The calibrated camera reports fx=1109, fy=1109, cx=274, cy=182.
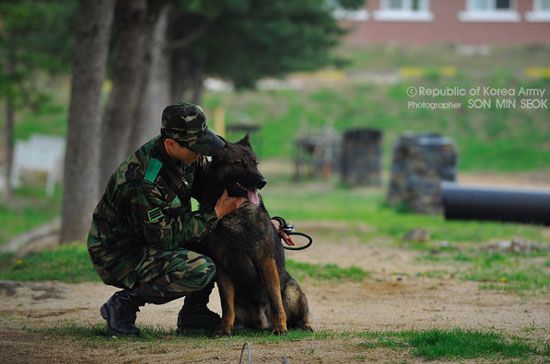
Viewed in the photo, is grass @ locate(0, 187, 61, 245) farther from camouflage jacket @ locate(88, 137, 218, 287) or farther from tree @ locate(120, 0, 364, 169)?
camouflage jacket @ locate(88, 137, 218, 287)

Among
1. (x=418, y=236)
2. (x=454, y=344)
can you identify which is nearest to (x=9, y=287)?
(x=454, y=344)

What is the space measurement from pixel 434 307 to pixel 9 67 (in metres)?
21.8

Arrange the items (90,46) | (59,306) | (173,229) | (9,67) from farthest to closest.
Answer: (9,67) → (90,46) → (59,306) → (173,229)

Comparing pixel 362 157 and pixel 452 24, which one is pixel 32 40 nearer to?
pixel 362 157

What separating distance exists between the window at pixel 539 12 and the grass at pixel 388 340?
47.7m

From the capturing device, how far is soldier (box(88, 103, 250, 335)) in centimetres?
812

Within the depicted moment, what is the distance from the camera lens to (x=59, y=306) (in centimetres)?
1083

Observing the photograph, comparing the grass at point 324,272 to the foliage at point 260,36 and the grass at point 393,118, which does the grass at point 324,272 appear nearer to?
the foliage at point 260,36

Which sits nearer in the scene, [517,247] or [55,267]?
[55,267]

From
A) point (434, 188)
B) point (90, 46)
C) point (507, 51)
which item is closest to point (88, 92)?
point (90, 46)

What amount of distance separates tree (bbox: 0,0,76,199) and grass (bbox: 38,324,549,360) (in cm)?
1698

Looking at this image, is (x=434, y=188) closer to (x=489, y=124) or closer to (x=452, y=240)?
(x=452, y=240)

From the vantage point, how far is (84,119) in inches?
614

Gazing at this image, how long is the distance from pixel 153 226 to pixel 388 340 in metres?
1.92
